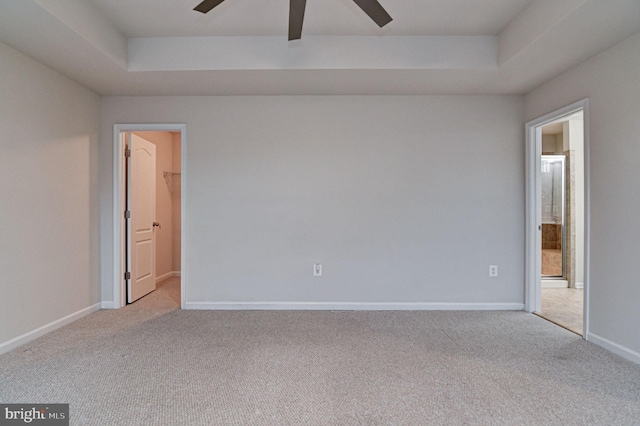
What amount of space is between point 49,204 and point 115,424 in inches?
83.6

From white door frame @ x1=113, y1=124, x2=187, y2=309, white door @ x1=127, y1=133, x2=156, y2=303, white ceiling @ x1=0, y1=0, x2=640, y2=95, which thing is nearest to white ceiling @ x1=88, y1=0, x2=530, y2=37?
white ceiling @ x1=0, y1=0, x2=640, y2=95

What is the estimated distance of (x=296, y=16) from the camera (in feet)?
6.40

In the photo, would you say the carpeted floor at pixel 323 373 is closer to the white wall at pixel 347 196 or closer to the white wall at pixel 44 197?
the white wall at pixel 44 197

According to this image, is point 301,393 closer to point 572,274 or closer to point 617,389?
point 617,389

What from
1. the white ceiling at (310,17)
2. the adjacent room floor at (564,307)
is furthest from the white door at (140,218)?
the adjacent room floor at (564,307)

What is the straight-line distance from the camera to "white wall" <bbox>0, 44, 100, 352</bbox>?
2.55m

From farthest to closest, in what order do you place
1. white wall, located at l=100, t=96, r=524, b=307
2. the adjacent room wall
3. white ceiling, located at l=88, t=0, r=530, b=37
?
the adjacent room wall < white wall, located at l=100, t=96, r=524, b=307 < white ceiling, located at l=88, t=0, r=530, b=37

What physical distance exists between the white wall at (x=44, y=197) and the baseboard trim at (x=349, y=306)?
1.13m

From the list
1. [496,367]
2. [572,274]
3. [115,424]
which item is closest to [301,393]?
[115,424]

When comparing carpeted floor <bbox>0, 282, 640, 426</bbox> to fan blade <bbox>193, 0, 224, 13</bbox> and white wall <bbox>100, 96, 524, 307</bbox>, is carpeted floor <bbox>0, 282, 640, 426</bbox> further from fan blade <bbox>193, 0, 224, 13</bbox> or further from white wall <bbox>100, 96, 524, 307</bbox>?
fan blade <bbox>193, 0, 224, 13</bbox>

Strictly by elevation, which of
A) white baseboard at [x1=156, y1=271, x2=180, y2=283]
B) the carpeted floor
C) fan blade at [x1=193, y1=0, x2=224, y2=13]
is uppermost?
fan blade at [x1=193, y1=0, x2=224, y2=13]

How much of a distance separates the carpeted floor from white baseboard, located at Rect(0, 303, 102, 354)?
65 mm

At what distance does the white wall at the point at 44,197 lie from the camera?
255 centimetres

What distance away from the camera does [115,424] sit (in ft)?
5.45
